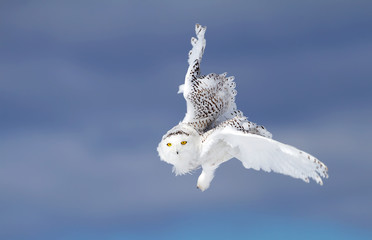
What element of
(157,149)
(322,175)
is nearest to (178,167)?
(157,149)

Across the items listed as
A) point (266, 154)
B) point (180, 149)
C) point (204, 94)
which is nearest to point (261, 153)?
point (266, 154)

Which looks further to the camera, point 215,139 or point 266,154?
point 215,139

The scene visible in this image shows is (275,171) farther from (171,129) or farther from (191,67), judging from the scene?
(191,67)

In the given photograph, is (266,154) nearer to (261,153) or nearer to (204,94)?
(261,153)

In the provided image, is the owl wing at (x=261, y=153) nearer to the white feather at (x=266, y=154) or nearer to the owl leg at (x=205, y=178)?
the white feather at (x=266, y=154)

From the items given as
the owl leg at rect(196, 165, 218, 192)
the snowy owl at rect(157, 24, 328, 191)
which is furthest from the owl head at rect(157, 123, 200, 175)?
the owl leg at rect(196, 165, 218, 192)

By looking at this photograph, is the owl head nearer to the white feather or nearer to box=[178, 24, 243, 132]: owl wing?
the white feather

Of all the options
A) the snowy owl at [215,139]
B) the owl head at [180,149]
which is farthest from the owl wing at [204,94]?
the owl head at [180,149]

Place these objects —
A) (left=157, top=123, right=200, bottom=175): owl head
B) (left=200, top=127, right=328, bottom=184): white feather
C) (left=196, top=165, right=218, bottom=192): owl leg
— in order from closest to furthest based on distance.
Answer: (left=200, top=127, right=328, bottom=184): white feather < (left=157, top=123, right=200, bottom=175): owl head < (left=196, top=165, right=218, bottom=192): owl leg
